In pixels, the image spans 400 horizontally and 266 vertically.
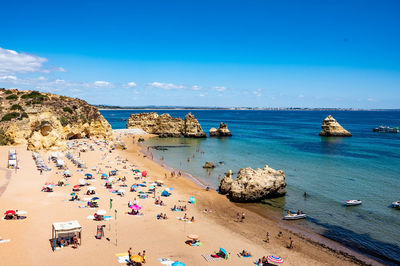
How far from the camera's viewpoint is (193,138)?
85.0 meters

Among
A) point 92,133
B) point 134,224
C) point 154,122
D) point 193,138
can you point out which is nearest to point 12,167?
point 134,224

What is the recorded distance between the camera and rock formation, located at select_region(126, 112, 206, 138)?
8644 centimetres

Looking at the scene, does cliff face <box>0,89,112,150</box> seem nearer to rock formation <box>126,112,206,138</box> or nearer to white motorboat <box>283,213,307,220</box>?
rock formation <box>126,112,206,138</box>

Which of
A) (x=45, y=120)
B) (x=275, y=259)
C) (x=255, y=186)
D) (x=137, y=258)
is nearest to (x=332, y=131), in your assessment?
(x=255, y=186)

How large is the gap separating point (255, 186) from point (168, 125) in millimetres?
64068

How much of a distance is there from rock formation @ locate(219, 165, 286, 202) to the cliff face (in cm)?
3489

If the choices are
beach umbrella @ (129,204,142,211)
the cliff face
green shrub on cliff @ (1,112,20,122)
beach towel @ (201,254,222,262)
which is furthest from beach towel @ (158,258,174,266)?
green shrub on cliff @ (1,112,20,122)

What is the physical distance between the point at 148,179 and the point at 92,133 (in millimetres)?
41333

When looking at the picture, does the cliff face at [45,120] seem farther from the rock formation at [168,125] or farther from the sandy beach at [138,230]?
the rock formation at [168,125]

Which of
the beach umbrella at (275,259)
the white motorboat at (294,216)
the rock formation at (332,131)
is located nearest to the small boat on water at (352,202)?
the white motorboat at (294,216)

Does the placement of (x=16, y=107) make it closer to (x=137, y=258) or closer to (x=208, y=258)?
(x=137, y=258)

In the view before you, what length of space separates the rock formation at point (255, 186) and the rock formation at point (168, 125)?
55.0 metres

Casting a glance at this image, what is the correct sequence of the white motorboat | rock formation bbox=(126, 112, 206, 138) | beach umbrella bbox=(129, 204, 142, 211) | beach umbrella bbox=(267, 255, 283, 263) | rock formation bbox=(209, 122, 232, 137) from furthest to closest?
rock formation bbox=(209, 122, 232, 137) → rock formation bbox=(126, 112, 206, 138) → the white motorboat → beach umbrella bbox=(129, 204, 142, 211) → beach umbrella bbox=(267, 255, 283, 263)

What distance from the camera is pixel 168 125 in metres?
90.4
